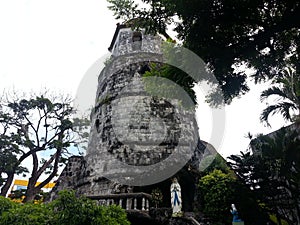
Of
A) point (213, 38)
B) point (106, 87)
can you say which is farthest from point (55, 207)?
point (106, 87)

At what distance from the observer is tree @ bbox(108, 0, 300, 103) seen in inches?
186

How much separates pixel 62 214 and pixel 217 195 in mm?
5388

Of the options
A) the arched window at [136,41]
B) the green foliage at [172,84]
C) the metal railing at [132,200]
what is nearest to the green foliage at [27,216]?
the metal railing at [132,200]

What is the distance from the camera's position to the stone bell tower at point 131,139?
10016 millimetres

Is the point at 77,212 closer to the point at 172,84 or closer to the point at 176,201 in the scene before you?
the point at 176,201

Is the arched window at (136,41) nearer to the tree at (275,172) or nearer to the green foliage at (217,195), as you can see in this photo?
the green foliage at (217,195)

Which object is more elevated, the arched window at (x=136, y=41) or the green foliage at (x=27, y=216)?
the arched window at (x=136, y=41)

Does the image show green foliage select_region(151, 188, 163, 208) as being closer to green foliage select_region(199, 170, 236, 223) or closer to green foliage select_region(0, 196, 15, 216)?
green foliage select_region(199, 170, 236, 223)

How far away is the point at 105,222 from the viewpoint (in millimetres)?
5000

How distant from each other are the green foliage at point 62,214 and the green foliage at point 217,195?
409 cm

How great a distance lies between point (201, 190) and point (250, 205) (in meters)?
2.66

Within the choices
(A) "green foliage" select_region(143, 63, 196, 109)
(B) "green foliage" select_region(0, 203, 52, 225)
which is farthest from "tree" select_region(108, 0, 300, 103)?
(B) "green foliage" select_region(0, 203, 52, 225)

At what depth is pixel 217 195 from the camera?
8.63 m

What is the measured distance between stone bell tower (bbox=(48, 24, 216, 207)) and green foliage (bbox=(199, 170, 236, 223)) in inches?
47.1
